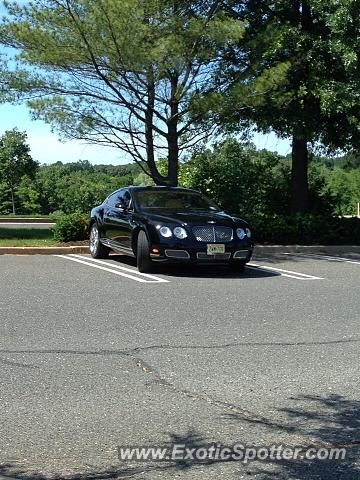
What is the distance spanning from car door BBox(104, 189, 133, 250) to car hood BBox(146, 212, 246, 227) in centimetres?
54

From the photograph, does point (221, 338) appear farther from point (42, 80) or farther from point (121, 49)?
point (42, 80)

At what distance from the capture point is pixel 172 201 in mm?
11445

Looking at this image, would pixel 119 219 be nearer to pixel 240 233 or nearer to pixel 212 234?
pixel 212 234

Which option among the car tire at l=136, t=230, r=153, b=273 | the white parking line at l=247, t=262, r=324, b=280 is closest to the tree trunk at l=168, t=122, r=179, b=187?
the white parking line at l=247, t=262, r=324, b=280

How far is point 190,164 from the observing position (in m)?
18.0

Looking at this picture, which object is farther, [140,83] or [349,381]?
[140,83]

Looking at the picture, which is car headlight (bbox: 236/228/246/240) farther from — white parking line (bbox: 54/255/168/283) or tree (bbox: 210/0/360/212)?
tree (bbox: 210/0/360/212)

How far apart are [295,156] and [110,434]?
1386 cm

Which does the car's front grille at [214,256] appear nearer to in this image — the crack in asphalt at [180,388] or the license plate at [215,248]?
the license plate at [215,248]

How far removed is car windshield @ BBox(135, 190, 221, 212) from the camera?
11.2 meters

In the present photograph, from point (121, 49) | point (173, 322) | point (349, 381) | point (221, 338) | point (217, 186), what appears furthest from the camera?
point (217, 186)

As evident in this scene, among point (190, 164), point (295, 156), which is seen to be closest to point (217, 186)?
point (190, 164)

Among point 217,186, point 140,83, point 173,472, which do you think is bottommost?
point 173,472

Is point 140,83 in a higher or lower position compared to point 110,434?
higher
